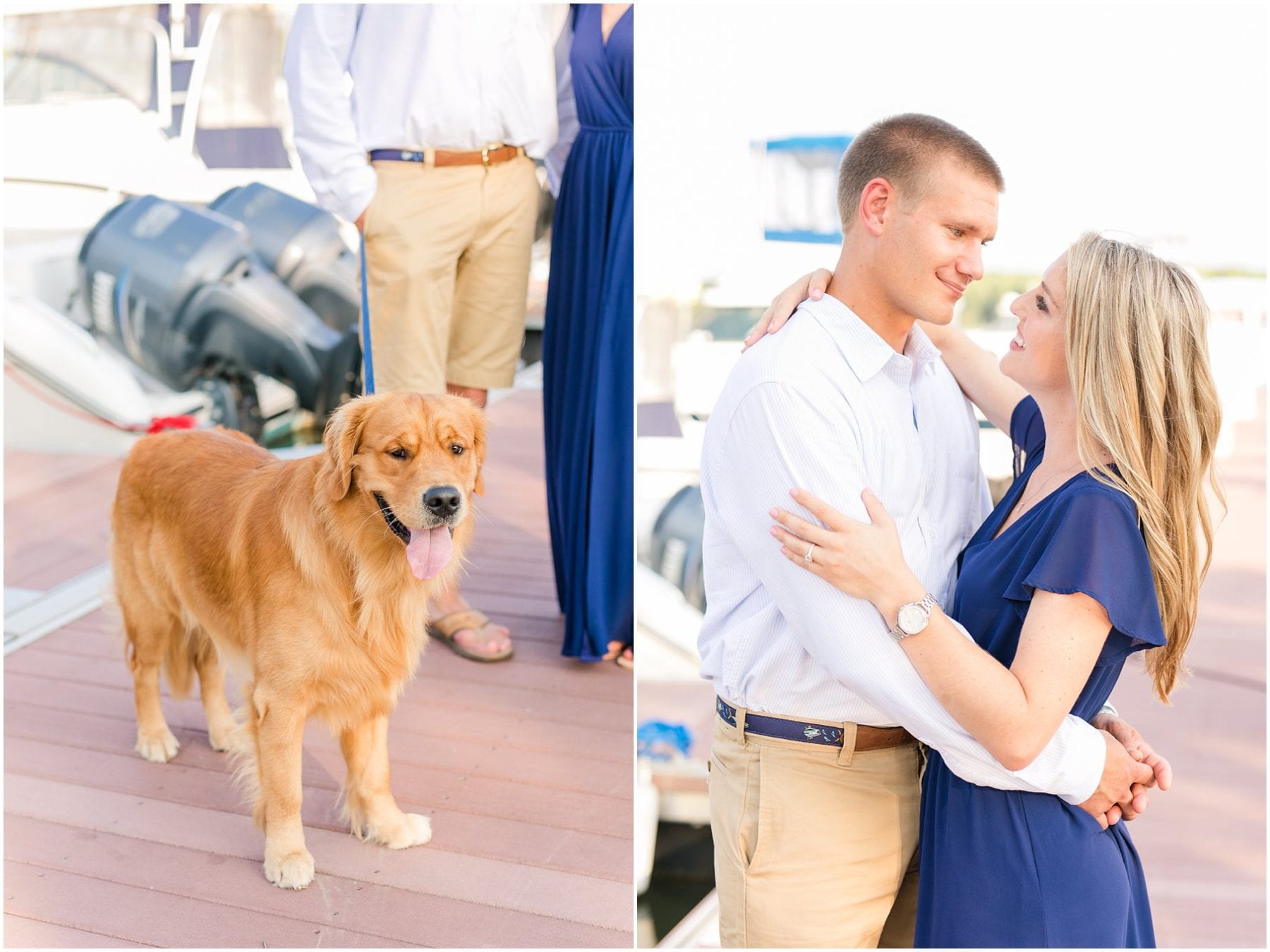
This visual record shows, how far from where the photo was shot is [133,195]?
23.2 feet

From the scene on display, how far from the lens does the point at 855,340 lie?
1.58 m

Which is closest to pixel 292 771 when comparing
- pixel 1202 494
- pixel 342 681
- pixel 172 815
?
pixel 342 681

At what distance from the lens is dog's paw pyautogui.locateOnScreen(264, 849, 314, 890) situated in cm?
231

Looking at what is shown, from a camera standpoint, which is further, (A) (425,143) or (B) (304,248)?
(B) (304,248)

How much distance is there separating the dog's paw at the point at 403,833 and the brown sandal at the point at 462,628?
2.94 feet

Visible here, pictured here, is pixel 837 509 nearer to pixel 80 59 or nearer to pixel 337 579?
pixel 337 579

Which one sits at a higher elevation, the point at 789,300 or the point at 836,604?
the point at 789,300

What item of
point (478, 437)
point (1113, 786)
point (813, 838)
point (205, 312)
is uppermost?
point (478, 437)

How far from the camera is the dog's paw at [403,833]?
2441 mm

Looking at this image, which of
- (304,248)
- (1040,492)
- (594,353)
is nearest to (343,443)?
(594,353)

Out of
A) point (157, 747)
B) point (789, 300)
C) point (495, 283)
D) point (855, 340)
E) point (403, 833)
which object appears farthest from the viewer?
point (495, 283)

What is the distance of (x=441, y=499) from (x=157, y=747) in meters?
1.28

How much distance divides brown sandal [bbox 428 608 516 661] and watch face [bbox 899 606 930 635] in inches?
85.8

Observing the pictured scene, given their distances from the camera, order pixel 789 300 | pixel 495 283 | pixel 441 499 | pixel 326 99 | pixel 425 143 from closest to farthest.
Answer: pixel 789 300 → pixel 441 499 → pixel 326 99 → pixel 425 143 → pixel 495 283
